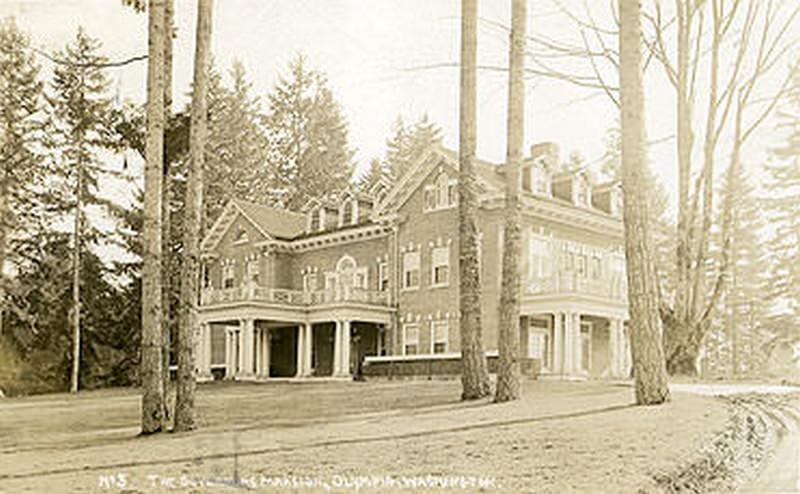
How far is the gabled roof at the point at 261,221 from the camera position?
1082 cm

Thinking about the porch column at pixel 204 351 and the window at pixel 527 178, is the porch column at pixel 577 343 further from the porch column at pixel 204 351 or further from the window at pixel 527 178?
the porch column at pixel 204 351

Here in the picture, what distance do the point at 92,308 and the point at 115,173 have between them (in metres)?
1.43

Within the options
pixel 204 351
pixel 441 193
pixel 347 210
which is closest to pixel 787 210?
pixel 347 210

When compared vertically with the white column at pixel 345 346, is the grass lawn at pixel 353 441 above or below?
below

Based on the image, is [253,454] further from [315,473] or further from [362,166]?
[362,166]

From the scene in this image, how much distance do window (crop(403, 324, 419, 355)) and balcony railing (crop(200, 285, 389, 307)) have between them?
716 millimetres

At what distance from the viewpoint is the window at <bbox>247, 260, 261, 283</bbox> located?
16791 mm

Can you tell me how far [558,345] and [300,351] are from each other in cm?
587

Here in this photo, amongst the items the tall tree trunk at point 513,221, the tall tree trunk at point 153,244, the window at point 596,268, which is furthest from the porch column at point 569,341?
the tall tree trunk at point 153,244

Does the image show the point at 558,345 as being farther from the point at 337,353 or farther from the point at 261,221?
the point at 261,221

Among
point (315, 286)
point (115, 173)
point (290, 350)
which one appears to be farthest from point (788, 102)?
point (315, 286)

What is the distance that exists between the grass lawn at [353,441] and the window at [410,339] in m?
2.23

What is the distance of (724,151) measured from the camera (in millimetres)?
9922

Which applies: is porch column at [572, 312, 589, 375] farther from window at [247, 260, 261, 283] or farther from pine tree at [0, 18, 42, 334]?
pine tree at [0, 18, 42, 334]
